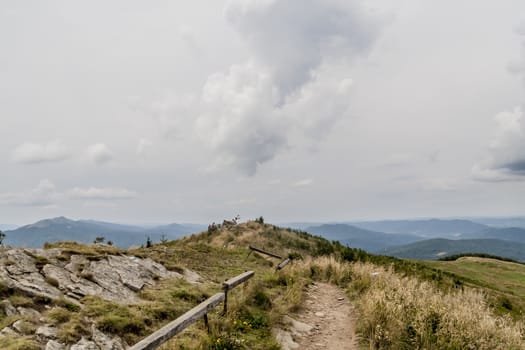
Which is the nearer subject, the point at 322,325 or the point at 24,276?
the point at 24,276

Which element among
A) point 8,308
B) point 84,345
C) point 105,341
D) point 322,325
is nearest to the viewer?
point 84,345

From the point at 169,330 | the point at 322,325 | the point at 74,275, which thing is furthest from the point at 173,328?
the point at 74,275

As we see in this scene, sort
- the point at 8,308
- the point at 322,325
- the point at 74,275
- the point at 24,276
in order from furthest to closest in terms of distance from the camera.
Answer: the point at 74,275 → the point at 322,325 → the point at 24,276 → the point at 8,308

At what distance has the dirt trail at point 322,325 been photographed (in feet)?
25.1

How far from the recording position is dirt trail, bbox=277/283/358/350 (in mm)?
7645

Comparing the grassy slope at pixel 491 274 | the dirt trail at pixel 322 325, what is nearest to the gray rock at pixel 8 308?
the dirt trail at pixel 322 325

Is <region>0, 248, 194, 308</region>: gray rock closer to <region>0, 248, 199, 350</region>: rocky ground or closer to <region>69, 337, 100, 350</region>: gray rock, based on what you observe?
<region>0, 248, 199, 350</region>: rocky ground

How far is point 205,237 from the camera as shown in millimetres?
28375

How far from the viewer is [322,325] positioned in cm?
898

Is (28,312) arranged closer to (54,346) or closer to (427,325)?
(54,346)

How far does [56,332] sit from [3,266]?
3642mm

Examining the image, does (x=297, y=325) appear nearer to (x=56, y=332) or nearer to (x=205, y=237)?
(x=56, y=332)

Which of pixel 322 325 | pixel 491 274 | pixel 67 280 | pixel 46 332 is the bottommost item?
pixel 491 274

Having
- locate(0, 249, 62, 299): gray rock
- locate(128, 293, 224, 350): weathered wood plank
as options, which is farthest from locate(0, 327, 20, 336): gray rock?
locate(128, 293, 224, 350): weathered wood plank
